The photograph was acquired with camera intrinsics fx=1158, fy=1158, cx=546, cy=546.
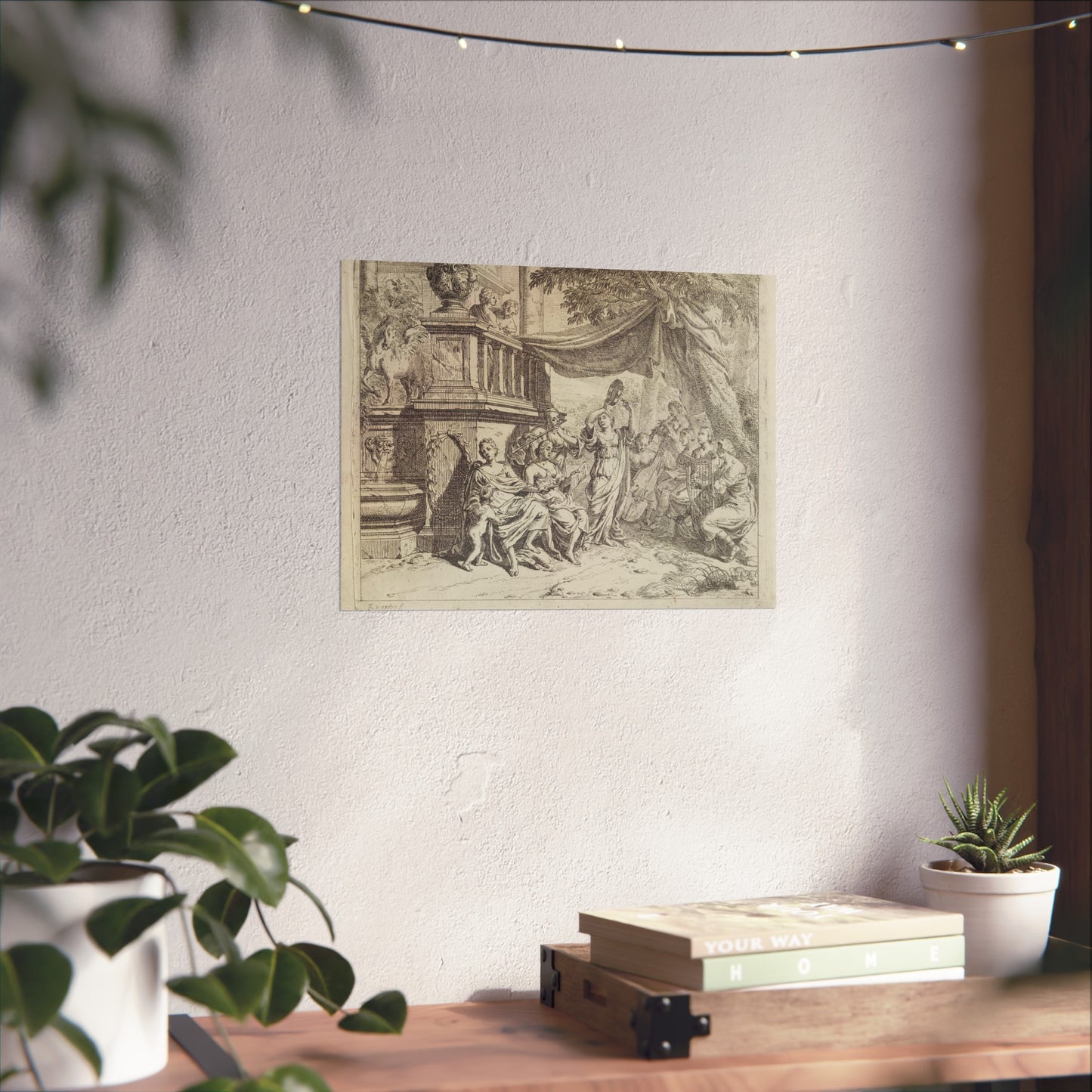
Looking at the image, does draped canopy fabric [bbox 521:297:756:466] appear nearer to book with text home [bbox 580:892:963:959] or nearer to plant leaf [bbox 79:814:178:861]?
book with text home [bbox 580:892:963:959]

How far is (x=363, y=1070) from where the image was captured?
3.36 feet

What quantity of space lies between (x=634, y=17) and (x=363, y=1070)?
1183mm

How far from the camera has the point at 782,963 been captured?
3.59ft

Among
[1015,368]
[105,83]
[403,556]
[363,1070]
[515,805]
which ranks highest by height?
[1015,368]

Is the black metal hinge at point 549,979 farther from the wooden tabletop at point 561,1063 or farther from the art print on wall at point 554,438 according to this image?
the art print on wall at point 554,438

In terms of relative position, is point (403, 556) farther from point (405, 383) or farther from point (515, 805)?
point (515, 805)

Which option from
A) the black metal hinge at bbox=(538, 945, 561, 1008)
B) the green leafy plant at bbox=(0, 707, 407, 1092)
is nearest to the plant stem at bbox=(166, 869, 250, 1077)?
the green leafy plant at bbox=(0, 707, 407, 1092)

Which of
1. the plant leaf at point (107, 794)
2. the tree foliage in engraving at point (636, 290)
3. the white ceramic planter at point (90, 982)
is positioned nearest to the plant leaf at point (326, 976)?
the white ceramic planter at point (90, 982)

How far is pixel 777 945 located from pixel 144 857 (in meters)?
0.58

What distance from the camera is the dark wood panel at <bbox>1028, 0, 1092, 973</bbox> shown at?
137 centimetres

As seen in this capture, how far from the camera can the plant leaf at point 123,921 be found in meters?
0.88

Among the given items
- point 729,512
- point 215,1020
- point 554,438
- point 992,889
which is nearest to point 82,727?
point 215,1020

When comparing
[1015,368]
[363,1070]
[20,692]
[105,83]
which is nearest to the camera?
[105,83]

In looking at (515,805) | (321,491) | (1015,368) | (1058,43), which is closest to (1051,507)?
(1015,368)
